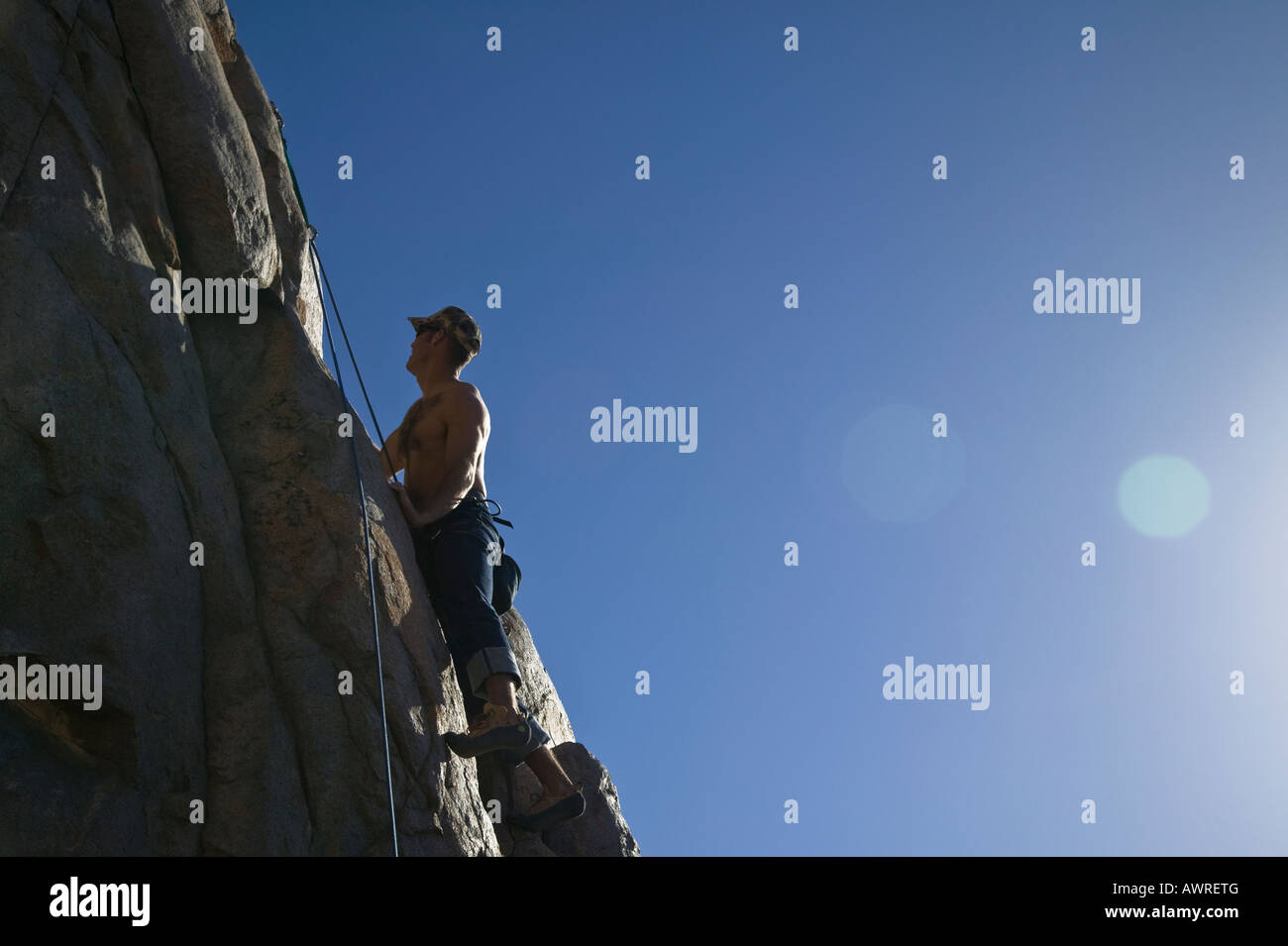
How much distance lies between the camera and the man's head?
9.50m

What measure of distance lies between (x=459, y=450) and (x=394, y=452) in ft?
3.04

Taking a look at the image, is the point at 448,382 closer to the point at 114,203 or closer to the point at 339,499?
the point at 339,499

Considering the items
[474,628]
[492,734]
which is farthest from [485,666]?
[492,734]

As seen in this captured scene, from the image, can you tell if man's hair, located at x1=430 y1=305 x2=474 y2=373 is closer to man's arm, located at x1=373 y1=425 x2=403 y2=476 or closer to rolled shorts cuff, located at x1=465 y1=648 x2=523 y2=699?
man's arm, located at x1=373 y1=425 x2=403 y2=476

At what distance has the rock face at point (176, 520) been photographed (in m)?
5.89

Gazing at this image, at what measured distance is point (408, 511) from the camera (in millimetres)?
8938

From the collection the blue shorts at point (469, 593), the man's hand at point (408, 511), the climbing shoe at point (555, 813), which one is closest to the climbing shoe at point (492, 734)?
the blue shorts at point (469, 593)

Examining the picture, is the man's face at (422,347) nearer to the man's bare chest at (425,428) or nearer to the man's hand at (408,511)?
the man's bare chest at (425,428)

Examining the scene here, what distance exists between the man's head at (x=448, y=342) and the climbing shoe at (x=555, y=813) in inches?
155

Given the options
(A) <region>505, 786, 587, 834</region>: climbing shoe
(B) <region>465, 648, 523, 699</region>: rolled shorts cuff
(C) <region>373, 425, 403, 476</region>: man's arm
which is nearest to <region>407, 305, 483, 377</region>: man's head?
(C) <region>373, 425, 403, 476</region>: man's arm

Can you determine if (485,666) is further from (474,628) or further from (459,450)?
(459,450)

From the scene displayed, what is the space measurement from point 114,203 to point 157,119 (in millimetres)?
1158

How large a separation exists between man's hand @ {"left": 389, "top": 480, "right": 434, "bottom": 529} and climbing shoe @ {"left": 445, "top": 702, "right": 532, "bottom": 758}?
179 cm
